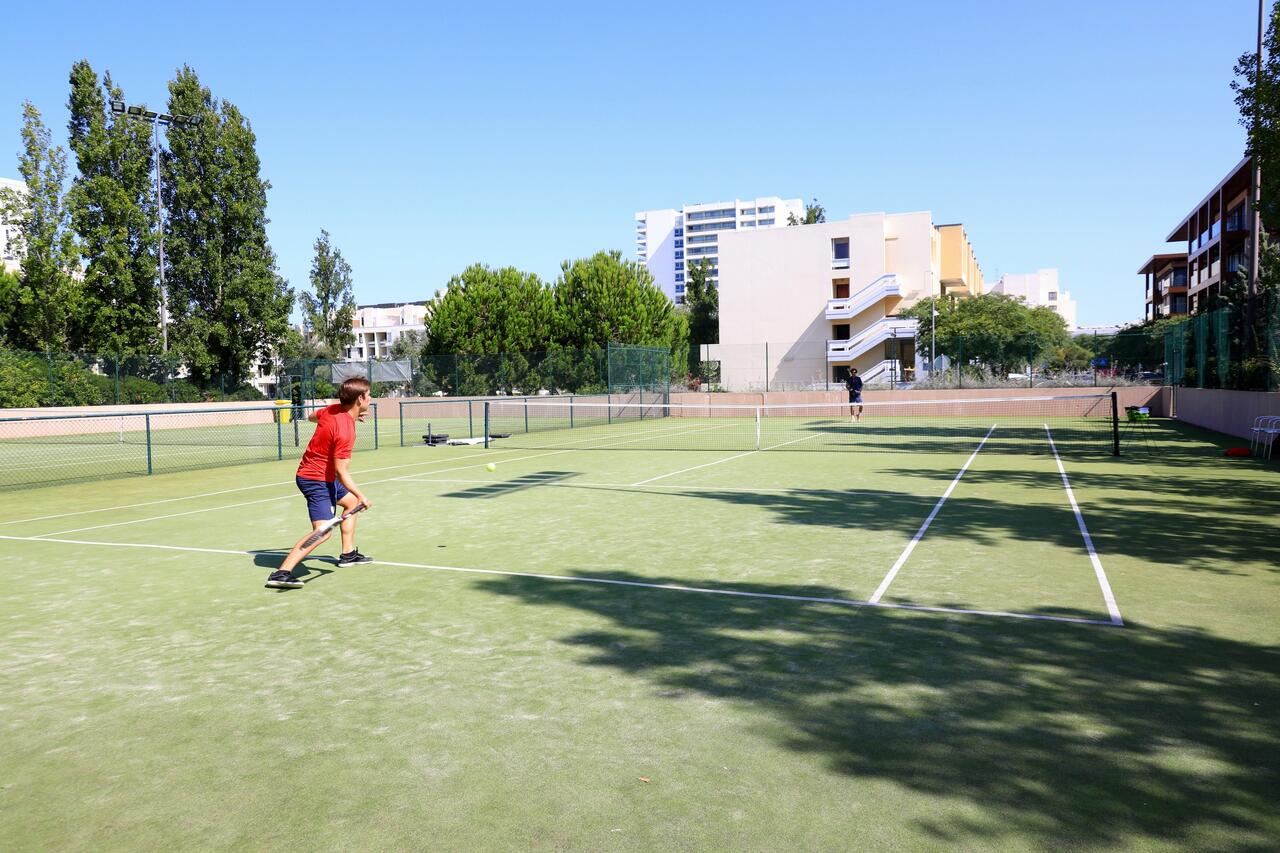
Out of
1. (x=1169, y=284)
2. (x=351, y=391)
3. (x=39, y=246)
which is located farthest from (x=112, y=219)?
(x=1169, y=284)

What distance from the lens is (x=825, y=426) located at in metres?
28.5

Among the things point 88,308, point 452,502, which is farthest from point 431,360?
point 452,502

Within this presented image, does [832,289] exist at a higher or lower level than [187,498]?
higher

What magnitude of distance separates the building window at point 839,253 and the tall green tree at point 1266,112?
156 feet

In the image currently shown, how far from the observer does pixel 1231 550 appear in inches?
313

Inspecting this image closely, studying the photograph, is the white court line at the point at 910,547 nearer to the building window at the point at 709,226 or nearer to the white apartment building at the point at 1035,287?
the white apartment building at the point at 1035,287

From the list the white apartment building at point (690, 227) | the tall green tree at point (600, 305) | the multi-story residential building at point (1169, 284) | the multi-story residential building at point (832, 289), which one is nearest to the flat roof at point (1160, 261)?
the multi-story residential building at point (1169, 284)

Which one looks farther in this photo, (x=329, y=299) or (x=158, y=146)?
(x=329, y=299)

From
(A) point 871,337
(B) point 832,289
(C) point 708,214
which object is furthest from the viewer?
(C) point 708,214

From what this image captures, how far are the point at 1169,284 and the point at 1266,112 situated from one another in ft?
264

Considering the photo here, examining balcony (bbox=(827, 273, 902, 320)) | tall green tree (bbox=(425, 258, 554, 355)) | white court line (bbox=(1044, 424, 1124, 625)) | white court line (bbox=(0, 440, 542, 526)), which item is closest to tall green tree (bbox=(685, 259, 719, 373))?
balcony (bbox=(827, 273, 902, 320))

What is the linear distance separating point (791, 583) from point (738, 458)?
435 inches

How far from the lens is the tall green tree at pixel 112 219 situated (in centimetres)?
3866

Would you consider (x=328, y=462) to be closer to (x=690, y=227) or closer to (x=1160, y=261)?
(x=1160, y=261)
